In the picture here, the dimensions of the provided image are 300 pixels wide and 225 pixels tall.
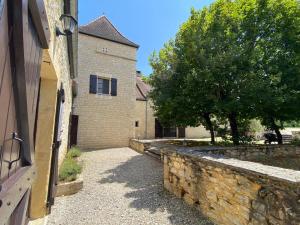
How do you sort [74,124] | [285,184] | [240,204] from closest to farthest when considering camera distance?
[285,184] < [240,204] < [74,124]

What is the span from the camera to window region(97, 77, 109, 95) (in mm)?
13695

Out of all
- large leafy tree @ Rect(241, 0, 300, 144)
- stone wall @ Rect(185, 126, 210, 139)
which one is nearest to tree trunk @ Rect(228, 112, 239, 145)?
large leafy tree @ Rect(241, 0, 300, 144)

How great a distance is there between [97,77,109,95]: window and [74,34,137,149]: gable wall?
37cm

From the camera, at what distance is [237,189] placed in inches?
140

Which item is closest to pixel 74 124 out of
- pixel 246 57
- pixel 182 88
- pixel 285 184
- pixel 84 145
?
pixel 84 145

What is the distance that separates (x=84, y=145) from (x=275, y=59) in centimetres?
1074

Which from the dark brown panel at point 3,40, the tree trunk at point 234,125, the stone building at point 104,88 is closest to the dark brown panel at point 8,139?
the dark brown panel at point 3,40

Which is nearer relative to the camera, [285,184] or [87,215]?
[285,184]

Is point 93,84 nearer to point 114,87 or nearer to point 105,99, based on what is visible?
point 105,99

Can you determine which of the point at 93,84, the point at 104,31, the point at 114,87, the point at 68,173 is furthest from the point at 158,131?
the point at 68,173

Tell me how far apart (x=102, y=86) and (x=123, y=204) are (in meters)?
10.1

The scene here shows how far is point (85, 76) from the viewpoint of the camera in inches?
517

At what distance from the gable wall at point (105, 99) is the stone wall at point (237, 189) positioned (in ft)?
28.4

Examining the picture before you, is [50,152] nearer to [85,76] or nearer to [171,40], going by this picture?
[171,40]
